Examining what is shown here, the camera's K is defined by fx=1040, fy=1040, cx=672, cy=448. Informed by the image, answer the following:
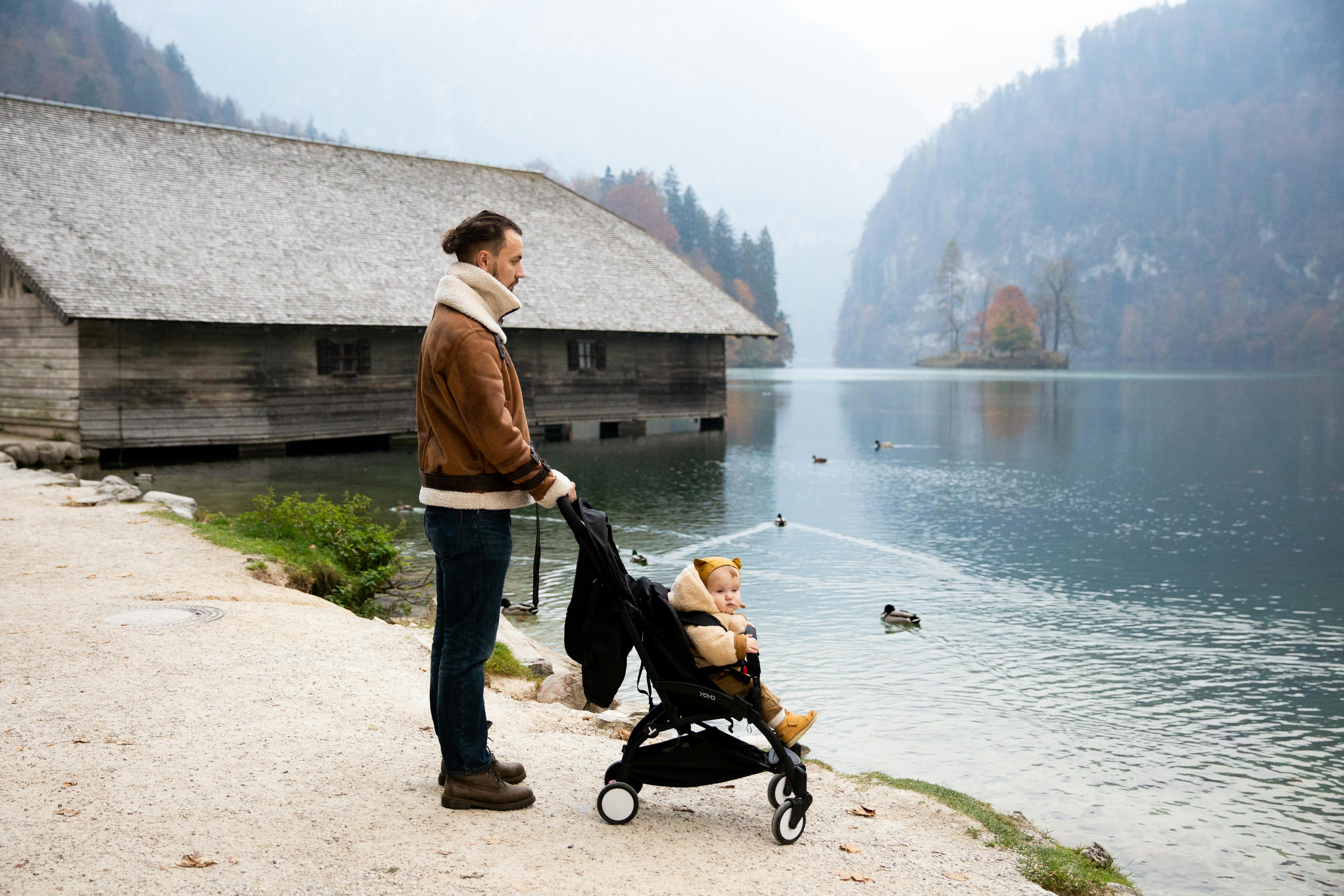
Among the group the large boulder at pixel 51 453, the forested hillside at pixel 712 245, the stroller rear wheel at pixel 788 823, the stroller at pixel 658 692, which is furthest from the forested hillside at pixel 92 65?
the stroller rear wheel at pixel 788 823

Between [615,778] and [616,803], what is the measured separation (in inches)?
4.7

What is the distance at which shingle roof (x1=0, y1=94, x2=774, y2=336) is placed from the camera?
75.7 ft

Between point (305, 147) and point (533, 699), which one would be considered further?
point (305, 147)

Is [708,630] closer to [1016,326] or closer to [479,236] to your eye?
[479,236]

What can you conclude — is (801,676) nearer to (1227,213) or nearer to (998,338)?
(998,338)

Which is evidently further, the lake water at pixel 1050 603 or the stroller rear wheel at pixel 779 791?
the lake water at pixel 1050 603

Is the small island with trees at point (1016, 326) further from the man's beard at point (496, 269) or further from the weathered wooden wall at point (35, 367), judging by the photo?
the man's beard at point (496, 269)

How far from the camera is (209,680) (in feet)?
20.8

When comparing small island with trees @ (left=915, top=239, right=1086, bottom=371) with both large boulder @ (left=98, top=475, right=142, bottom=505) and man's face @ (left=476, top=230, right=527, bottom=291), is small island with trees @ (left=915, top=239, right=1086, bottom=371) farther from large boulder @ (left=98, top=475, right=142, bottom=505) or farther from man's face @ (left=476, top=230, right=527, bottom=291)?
man's face @ (left=476, top=230, right=527, bottom=291)

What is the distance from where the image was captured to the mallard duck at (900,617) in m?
10.7

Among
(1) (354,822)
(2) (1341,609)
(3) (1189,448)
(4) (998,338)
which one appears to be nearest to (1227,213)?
(4) (998,338)

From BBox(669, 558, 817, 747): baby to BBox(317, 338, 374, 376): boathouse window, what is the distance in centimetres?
2314

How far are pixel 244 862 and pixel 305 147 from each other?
30.5 metres

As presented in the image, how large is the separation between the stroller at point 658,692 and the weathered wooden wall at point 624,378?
24.5m
